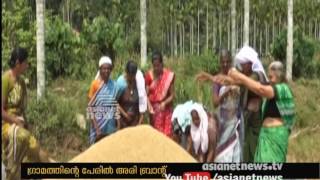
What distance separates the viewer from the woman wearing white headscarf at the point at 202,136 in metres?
4.80

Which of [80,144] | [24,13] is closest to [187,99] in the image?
[80,144]

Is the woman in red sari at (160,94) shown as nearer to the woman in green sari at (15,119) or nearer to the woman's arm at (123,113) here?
the woman's arm at (123,113)

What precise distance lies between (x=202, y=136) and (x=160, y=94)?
→ 49 cm

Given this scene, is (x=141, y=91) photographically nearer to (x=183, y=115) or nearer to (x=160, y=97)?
(x=160, y=97)

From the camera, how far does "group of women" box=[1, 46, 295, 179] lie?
4.34 meters

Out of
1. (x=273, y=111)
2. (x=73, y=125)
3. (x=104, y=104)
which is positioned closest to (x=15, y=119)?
(x=104, y=104)

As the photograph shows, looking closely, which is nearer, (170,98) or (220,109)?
(220,109)

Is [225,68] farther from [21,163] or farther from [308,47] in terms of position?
[308,47]

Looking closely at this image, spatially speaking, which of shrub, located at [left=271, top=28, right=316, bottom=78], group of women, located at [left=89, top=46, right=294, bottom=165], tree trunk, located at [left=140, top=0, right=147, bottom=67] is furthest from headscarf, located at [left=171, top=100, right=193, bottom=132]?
shrub, located at [left=271, top=28, right=316, bottom=78]

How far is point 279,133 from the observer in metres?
4.36

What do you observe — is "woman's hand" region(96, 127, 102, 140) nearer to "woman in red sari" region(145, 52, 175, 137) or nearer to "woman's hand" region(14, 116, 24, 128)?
"woman in red sari" region(145, 52, 175, 137)

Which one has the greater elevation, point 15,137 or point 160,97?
point 160,97

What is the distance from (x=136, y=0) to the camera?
15055 millimetres

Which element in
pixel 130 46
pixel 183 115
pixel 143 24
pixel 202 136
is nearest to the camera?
pixel 202 136
